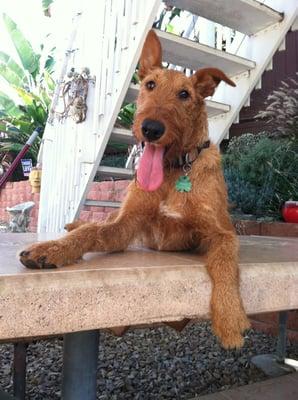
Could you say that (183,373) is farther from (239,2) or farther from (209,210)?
(239,2)

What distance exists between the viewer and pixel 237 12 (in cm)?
326

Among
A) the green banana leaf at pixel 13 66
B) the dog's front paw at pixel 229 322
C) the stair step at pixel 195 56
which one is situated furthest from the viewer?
the green banana leaf at pixel 13 66

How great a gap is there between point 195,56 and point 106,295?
262 cm

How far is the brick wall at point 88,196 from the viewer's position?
495cm

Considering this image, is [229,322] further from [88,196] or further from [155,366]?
[88,196]

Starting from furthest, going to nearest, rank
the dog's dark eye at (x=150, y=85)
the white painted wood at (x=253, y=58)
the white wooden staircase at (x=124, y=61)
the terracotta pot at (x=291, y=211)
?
the white painted wood at (x=253, y=58), the terracotta pot at (x=291, y=211), the white wooden staircase at (x=124, y=61), the dog's dark eye at (x=150, y=85)

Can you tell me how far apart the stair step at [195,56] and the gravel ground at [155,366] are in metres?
2.20

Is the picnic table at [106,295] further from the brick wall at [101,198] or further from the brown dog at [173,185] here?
the brick wall at [101,198]

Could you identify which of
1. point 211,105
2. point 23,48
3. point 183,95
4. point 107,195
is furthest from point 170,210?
point 23,48

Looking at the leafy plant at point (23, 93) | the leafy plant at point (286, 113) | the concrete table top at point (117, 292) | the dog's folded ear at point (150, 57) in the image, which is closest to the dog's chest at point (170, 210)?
the concrete table top at point (117, 292)

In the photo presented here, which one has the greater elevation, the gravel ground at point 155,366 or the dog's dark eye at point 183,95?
the dog's dark eye at point 183,95

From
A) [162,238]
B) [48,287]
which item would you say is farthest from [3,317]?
[162,238]

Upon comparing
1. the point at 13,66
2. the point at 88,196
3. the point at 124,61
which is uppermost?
the point at 13,66

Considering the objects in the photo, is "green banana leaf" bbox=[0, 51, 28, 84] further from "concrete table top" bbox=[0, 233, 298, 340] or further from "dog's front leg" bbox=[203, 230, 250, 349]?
"dog's front leg" bbox=[203, 230, 250, 349]
